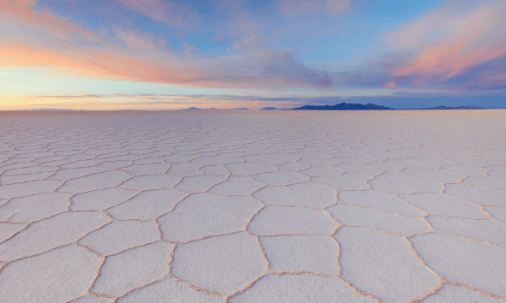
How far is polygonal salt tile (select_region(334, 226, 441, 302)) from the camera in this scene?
0.73 m

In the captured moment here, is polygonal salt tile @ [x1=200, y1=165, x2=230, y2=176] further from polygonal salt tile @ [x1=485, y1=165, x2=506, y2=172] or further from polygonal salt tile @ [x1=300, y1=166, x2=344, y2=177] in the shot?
polygonal salt tile @ [x1=485, y1=165, x2=506, y2=172]

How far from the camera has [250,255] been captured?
2.97 ft

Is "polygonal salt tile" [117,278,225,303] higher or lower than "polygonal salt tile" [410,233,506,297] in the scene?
lower

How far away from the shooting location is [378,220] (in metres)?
1.16

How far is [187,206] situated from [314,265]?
69 centimetres

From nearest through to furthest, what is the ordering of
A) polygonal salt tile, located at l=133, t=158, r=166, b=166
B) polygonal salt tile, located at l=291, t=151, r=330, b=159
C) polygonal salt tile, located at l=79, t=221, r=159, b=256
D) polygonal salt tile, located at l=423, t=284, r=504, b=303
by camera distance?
polygonal salt tile, located at l=423, t=284, r=504, b=303 < polygonal salt tile, located at l=79, t=221, r=159, b=256 < polygonal salt tile, located at l=133, t=158, r=166, b=166 < polygonal salt tile, located at l=291, t=151, r=330, b=159

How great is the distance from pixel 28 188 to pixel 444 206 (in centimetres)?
210

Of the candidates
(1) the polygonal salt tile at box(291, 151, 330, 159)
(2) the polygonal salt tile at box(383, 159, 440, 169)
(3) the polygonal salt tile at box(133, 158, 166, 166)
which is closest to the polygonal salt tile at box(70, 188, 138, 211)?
(3) the polygonal salt tile at box(133, 158, 166, 166)

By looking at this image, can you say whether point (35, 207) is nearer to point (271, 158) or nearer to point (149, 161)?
point (149, 161)

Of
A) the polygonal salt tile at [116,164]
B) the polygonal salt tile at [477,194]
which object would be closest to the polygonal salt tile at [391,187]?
the polygonal salt tile at [477,194]

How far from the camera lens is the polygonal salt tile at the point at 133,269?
75cm

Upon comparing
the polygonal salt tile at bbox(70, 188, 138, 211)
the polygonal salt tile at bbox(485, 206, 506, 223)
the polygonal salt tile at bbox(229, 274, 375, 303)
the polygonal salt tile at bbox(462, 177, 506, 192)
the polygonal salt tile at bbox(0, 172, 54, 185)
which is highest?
the polygonal salt tile at bbox(229, 274, 375, 303)

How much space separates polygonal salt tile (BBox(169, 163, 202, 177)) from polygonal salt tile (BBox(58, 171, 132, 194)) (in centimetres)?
30

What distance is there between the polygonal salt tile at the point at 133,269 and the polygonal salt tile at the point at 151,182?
72 cm
